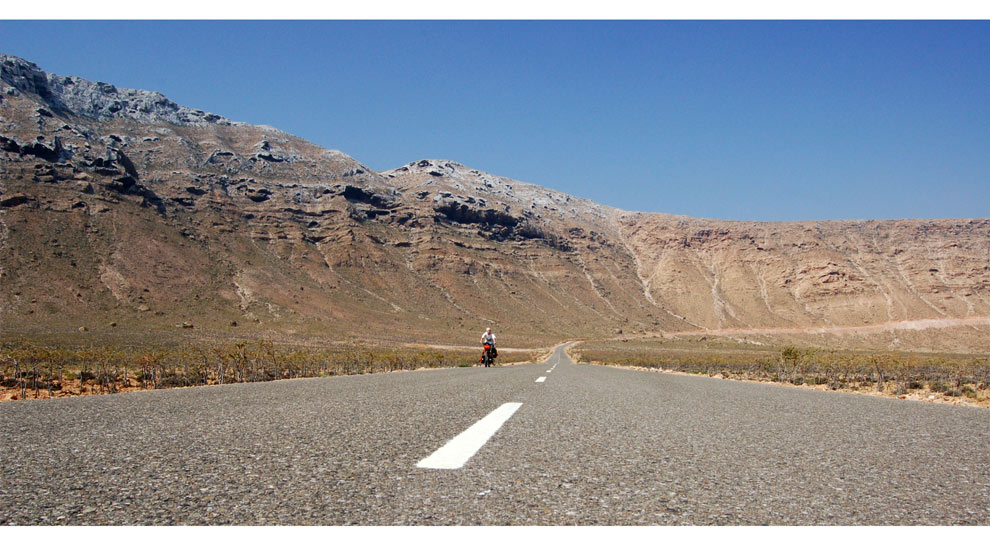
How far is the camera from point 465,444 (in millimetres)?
3643

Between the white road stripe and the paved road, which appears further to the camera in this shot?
the white road stripe

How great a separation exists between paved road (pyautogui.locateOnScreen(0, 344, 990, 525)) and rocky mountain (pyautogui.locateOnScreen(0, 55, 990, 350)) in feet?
173

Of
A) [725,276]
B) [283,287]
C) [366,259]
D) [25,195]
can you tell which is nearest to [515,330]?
[366,259]

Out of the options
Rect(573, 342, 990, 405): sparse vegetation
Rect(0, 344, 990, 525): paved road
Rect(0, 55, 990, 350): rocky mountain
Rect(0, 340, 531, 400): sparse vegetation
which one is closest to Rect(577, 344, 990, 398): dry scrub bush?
Rect(573, 342, 990, 405): sparse vegetation

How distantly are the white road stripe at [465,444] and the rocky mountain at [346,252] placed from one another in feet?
175

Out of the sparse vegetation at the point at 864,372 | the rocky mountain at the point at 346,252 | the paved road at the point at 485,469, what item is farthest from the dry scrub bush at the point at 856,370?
the rocky mountain at the point at 346,252

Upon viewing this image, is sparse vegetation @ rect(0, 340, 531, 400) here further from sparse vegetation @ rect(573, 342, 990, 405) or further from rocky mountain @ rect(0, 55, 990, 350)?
rocky mountain @ rect(0, 55, 990, 350)

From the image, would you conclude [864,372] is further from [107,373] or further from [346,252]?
[346,252]

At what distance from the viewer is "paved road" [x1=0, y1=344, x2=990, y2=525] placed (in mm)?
2279

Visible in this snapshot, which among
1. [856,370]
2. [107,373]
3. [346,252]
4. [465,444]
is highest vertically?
[346,252]

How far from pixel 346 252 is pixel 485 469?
4025 inches

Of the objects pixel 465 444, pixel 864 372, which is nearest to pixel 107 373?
pixel 465 444

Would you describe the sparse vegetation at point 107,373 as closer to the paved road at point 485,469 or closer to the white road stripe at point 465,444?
the paved road at point 485,469

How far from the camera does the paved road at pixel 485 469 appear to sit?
2.28 m
